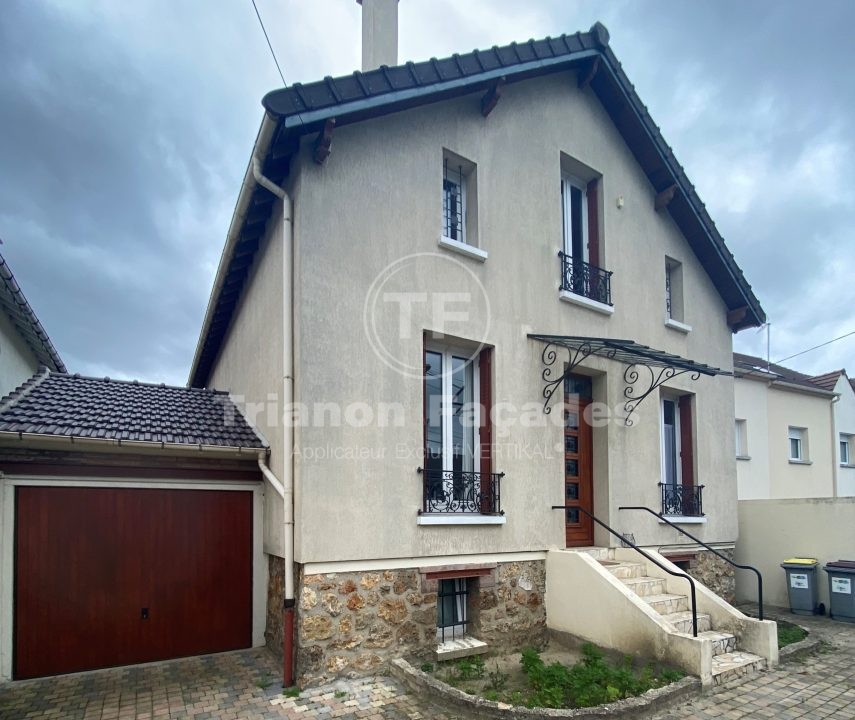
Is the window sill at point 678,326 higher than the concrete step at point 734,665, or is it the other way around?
the window sill at point 678,326

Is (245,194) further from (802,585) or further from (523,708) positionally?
(802,585)

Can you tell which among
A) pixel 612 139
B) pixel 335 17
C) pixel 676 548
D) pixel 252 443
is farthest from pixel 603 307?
pixel 335 17

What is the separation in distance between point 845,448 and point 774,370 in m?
3.39

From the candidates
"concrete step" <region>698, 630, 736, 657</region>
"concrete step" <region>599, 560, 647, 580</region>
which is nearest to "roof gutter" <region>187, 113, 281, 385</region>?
"concrete step" <region>599, 560, 647, 580</region>

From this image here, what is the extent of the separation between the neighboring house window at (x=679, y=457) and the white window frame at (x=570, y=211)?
327 cm

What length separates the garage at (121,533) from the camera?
20.4 feet

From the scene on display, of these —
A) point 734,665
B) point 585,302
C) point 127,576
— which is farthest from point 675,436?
point 127,576

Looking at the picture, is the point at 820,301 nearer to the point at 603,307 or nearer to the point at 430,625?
the point at 603,307

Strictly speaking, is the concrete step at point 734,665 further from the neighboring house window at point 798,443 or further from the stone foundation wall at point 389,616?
the neighboring house window at point 798,443

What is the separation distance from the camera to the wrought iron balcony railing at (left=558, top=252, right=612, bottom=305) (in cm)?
855

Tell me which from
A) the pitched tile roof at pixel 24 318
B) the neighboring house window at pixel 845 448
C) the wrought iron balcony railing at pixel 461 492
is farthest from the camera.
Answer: the neighboring house window at pixel 845 448

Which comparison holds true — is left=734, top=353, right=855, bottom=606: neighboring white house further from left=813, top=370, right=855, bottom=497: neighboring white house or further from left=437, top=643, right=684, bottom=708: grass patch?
left=437, top=643, right=684, bottom=708: grass patch

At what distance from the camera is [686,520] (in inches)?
375

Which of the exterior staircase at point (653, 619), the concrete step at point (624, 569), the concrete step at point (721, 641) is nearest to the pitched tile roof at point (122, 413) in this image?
the exterior staircase at point (653, 619)
